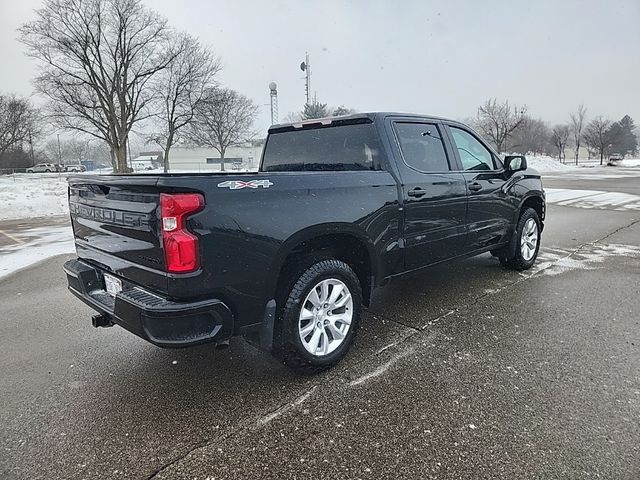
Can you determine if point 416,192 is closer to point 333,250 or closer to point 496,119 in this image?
point 333,250

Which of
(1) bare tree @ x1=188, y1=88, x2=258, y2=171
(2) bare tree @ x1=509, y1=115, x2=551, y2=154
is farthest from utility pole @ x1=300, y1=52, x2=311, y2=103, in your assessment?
(2) bare tree @ x1=509, y1=115, x2=551, y2=154

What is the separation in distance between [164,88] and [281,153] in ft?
109

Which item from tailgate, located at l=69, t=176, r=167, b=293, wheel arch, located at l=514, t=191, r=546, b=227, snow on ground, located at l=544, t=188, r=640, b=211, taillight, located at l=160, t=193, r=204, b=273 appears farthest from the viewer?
snow on ground, located at l=544, t=188, r=640, b=211

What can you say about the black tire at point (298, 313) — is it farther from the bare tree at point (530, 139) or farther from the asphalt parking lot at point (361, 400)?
the bare tree at point (530, 139)

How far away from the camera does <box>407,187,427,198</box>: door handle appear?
12.5 feet

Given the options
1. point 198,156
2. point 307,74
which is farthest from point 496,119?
point 198,156

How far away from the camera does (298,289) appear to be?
3.03 meters

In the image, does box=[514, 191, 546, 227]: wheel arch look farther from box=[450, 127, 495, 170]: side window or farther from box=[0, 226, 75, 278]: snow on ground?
box=[0, 226, 75, 278]: snow on ground

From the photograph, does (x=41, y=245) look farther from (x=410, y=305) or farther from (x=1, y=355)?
(x=410, y=305)

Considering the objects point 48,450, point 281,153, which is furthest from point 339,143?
point 48,450

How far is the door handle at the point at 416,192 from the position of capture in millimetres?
3814

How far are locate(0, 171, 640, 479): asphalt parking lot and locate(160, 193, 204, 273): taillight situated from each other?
1.00 metres

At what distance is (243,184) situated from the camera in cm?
268

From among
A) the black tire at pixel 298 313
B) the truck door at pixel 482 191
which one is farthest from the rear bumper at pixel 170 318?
the truck door at pixel 482 191
